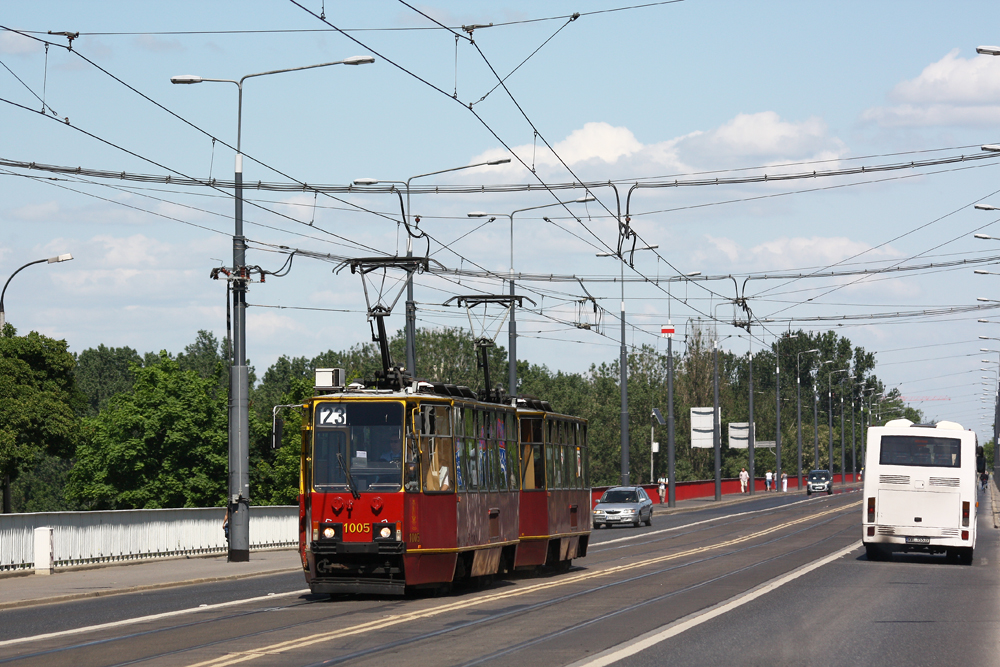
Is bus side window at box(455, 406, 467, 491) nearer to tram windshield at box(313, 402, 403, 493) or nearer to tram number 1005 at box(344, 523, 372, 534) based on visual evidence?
tram windshield at box(313, 402, 403, 493)

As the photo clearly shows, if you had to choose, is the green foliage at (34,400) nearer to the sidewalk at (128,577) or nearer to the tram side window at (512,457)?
Answer: the sidewalk at (128,577)

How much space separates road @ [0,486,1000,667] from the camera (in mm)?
12547

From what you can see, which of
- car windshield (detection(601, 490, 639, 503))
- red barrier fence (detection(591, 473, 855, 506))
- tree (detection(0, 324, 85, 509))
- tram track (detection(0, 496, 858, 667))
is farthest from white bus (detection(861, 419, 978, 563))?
red barrier fence (detection(591, 473, 855, 506))

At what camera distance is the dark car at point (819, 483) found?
91750mm

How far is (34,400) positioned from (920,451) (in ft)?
109

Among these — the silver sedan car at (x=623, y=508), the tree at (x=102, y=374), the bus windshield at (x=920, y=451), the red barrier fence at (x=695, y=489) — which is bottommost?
Result: the red barrier fence at (x=695, y=489)

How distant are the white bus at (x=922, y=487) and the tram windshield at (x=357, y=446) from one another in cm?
1243

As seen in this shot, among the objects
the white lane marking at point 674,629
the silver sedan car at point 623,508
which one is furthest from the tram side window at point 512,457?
the silver sedan car at point 623,508

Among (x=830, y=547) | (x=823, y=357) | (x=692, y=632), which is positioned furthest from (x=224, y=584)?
(x=823, y=357)

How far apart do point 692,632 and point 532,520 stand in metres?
9.35

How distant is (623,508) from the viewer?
49.5m

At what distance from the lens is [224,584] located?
77.2 ft

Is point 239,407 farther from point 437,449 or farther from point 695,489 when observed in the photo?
point 695,489

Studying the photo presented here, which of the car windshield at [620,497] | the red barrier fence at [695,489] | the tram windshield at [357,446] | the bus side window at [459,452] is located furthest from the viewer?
the red barrier fence at [695,489]
